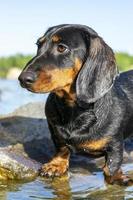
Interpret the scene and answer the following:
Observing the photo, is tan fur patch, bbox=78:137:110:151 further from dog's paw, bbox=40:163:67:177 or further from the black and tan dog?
dog's paw, bbox=40:163:67:177

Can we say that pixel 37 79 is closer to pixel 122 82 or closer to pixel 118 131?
pixel 118 131

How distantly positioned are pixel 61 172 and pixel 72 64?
53.9 inches

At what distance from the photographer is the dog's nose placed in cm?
539

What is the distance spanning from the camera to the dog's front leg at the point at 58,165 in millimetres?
6551

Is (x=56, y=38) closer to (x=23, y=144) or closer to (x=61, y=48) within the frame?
(x=61, y=48)

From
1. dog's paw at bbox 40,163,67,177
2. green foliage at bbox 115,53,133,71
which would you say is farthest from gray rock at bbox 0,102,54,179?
green foliage at bbox 115,53,133,71

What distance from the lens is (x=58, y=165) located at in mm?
6641

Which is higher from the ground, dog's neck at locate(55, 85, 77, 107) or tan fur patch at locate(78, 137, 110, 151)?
dog's neck at locate(55, 85, 77, 107)

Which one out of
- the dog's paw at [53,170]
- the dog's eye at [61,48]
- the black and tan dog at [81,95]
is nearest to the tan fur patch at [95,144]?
the black and tan dog at [81,95]

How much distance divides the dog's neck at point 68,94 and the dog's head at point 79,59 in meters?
0.05

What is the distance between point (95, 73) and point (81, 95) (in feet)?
0.87

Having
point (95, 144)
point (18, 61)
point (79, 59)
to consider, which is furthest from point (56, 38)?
point (18, 61)

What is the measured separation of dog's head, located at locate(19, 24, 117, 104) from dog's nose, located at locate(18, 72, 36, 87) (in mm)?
249

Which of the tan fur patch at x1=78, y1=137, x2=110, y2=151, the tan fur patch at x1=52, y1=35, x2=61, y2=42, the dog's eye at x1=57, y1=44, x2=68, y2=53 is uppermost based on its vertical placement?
the tan fur patch at x1=52, y1=35, x2=61, y2=42
